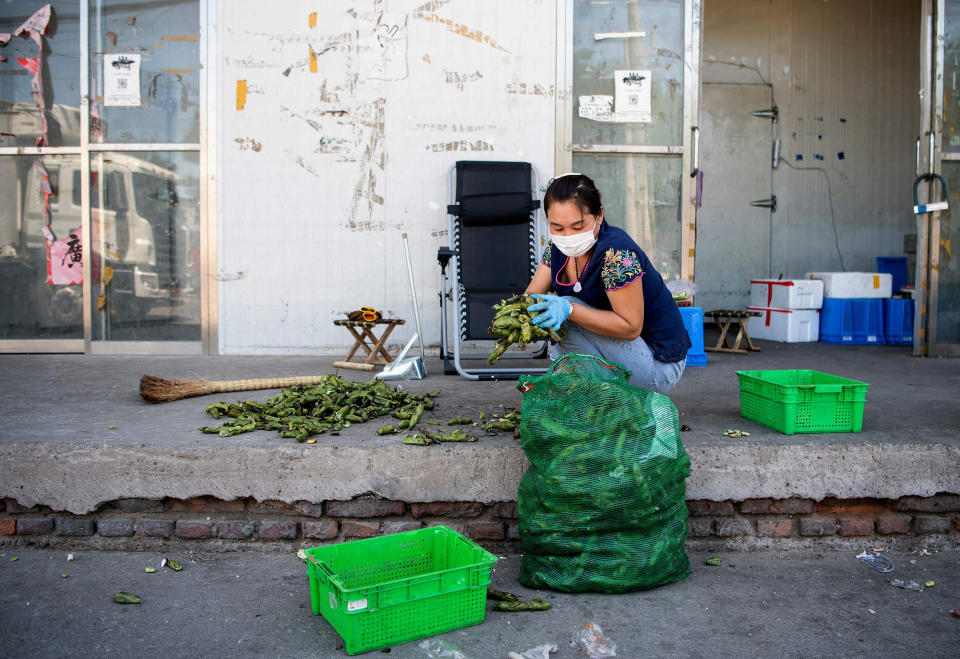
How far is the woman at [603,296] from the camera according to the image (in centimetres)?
279

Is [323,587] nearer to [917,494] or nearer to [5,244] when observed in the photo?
[917,494]

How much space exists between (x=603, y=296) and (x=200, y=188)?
3.84 meters

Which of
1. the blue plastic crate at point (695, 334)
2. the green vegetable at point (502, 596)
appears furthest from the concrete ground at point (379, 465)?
the blue plastic crate at point (695, 334)

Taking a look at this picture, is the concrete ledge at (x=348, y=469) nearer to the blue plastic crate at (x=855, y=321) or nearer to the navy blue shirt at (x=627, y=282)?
the navy blue shirt at (x=627, y=282)

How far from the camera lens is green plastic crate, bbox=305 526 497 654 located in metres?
2.05

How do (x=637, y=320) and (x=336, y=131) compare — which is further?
(x=336, y=131)

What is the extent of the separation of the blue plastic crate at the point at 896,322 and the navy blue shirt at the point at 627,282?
4737 millimetres

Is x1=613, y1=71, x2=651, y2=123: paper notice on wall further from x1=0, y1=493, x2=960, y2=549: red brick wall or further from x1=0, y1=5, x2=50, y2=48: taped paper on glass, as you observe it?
x1=0, y1=5, x2=50, y2=48: taped paper on glass

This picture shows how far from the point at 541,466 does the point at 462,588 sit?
508mm

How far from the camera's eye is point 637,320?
9.25 ft

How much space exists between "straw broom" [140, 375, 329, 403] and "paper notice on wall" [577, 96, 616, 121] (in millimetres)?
3057

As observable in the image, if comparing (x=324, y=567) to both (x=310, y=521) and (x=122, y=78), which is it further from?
(x=122, y=78)

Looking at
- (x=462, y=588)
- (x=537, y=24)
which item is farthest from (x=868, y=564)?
(x=537, y=24)

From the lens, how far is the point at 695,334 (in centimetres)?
519
